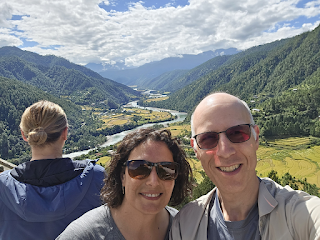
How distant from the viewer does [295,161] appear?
3609 cm

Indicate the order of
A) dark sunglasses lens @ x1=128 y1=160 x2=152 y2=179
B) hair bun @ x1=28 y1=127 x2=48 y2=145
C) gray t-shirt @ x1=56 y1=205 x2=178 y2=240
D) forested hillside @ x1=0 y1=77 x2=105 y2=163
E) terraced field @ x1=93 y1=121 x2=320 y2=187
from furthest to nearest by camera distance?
forested hillside @ x1=0 y1=77 x2=105 y2=163
terraced field @ x1=93 y1=121 x2=320 y2=187
hair bun @ x1=28 y1=127 x2=48 y2=145
dark sunglasses lens @ x1=128 y1=160 x2=152 y2=179
gray t-shirt @ x1=56 y1=205 x2=178 y2=240

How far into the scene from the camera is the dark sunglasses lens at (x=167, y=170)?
221 cm

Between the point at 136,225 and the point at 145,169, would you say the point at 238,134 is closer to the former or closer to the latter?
the point at 145,169

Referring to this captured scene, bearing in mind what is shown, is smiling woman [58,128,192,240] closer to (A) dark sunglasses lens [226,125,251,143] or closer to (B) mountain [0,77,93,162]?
(A) dark sunglasses lens [226,125,251,143]

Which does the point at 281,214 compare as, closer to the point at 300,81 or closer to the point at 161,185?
the point at 161,185

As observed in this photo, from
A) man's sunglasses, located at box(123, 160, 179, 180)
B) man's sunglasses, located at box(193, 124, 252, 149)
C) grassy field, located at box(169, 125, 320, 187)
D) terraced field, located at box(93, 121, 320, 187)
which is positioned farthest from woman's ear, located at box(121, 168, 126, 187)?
grassy field, located at box(169, 125, 320, 187)

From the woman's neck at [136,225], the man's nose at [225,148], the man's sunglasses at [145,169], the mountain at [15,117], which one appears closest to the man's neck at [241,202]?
the man's nose at [225,148]

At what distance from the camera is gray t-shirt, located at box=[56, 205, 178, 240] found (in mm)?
1846

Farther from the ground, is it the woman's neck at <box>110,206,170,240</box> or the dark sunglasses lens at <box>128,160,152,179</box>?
the dark sunglasses lens at <box>128,160,152,179</box>

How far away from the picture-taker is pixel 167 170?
2250mm

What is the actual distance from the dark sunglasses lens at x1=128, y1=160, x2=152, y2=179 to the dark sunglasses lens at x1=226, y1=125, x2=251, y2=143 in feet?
2.90

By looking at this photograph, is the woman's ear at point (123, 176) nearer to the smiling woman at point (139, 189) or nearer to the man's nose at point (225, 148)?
the smiling woman at point (139, 189)

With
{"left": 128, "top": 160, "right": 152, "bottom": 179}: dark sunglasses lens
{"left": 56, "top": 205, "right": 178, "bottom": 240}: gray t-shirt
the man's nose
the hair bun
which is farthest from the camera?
the hair bun

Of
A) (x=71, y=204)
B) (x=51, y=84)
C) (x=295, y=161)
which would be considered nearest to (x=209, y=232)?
(x=71, y=204)
